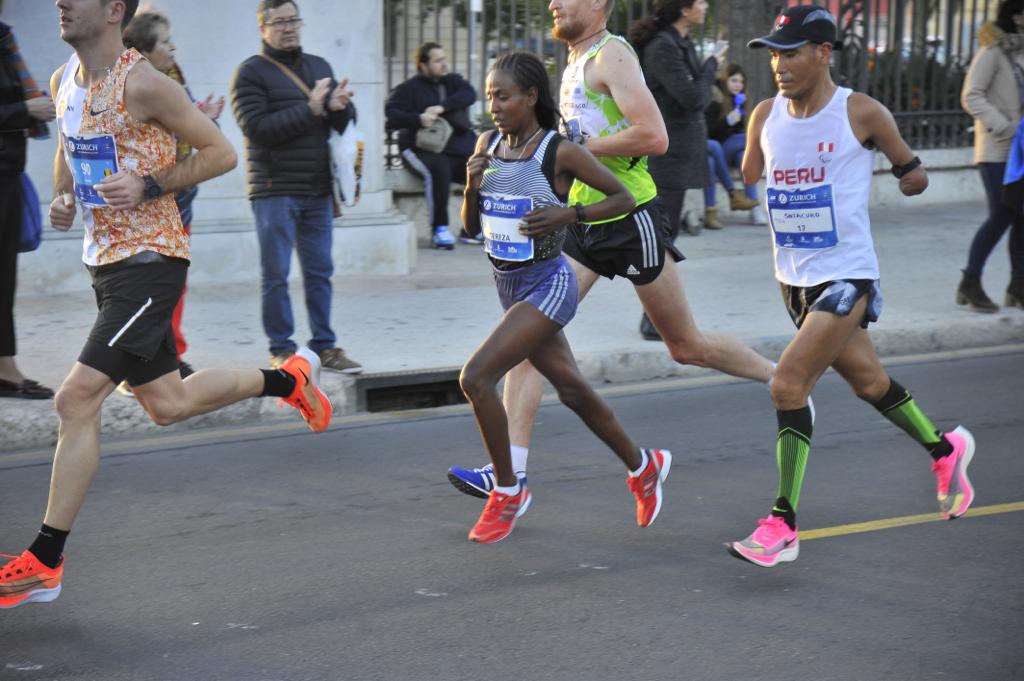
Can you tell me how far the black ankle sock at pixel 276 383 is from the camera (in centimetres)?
579

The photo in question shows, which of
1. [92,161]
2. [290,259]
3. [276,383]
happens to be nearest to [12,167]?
[290,259]

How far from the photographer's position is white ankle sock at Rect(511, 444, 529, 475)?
17.9 feet

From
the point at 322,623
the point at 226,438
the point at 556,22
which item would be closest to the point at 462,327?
the point at 226,438

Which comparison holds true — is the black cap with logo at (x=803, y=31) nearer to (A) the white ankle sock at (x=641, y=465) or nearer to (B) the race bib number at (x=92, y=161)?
(A) the white ankle sock at (x=641, y=465)

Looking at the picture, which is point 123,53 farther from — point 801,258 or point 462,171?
point 462,171

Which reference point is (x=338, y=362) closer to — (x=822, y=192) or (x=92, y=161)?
(x=92, y=161)

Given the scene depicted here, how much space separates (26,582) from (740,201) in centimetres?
996

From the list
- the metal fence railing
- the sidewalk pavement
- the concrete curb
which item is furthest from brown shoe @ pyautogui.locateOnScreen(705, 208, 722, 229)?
the concrete curb

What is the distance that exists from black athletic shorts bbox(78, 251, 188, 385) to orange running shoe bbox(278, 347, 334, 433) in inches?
43.4

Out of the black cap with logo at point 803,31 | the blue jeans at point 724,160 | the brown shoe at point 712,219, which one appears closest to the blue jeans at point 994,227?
the blue jeans at point 724,160

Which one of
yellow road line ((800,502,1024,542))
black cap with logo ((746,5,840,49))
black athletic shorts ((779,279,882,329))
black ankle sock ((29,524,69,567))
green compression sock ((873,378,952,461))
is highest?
black cap with logo ((746,5,840,49))

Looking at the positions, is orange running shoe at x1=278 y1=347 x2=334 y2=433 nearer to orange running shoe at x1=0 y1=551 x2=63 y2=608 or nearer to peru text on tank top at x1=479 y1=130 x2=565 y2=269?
peru text on tank top at x1=479 y1=130 x2=565 y2=269

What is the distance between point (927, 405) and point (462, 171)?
18.5 feet

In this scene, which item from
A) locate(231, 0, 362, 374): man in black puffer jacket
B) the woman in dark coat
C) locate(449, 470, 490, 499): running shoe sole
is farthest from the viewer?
the woman in dark coat
